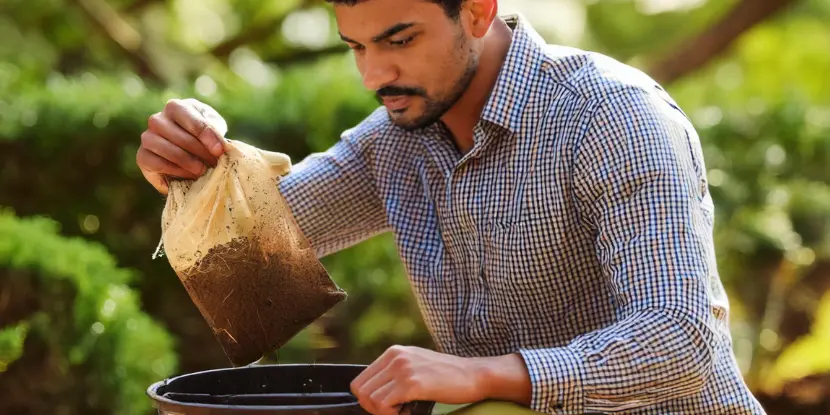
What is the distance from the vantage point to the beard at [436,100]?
261cm

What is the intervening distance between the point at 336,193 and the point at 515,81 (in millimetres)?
637

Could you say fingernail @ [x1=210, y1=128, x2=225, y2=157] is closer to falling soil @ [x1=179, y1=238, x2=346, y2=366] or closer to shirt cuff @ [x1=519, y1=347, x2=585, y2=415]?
falling soil @ [x1=179, y1=238, x2=346, y2=366]

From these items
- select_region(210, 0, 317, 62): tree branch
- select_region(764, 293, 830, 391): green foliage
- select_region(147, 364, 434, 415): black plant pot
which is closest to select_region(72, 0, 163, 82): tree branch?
select_region(210, 0, 317, 62): tree branch

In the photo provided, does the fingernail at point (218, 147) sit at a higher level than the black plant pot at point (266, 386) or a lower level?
higher

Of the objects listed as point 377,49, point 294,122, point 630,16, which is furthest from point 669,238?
point 630,16

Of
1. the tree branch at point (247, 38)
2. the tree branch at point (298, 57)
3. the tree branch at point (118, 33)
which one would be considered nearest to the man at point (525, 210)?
the tree branch at point (118, 33)

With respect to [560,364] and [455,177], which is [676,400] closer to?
[560,364]

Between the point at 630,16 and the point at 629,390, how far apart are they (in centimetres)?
799

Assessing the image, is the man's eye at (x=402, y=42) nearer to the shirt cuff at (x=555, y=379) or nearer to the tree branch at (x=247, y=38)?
the shirt cuff at (x=555, y=379)

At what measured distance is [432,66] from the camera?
2578mm

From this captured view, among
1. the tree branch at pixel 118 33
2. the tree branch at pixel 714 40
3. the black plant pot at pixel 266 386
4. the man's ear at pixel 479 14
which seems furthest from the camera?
the tree branch at pixel 118 33

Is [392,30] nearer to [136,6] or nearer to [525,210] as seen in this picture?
[525,210]

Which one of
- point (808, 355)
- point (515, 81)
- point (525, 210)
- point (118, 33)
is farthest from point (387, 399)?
point (118, 33)

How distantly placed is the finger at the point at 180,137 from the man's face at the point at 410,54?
1.28ft
